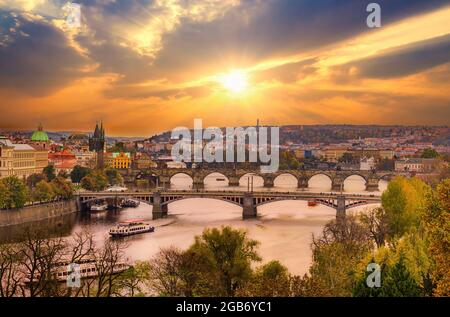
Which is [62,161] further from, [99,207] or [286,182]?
[286,182]

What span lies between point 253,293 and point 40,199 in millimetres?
10781

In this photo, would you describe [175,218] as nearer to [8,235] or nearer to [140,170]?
[8,235]

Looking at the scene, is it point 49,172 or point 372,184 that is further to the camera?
point 372,184

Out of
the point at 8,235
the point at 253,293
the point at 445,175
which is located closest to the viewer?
the point at 253,293

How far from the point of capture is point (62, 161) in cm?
2009

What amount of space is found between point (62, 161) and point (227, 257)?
1578cm

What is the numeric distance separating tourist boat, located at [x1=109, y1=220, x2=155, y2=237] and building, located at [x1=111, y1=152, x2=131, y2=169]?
1158 centimetres

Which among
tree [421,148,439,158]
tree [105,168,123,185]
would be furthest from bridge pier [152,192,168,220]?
tree [421,148,439,158]

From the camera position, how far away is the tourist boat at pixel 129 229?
35.5ft

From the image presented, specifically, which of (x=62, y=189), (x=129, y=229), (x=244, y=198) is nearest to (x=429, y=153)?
(x=244, y=198)

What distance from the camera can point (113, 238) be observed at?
415 inches

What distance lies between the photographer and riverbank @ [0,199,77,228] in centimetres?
1176
